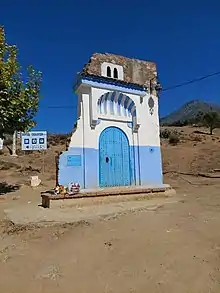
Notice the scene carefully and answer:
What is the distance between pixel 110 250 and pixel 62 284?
1.25 metres

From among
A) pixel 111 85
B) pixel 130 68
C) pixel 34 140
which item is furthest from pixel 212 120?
pixel 111 85

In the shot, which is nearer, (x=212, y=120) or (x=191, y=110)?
(x=212, y=120)

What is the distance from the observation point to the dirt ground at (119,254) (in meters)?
3.59

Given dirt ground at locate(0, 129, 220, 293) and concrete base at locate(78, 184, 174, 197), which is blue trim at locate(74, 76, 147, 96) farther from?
dirt ground at locate(0, 129, 220, 293)

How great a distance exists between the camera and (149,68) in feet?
42.5

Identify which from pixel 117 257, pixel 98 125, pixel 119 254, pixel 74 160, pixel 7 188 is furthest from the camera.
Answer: pixel 7 188

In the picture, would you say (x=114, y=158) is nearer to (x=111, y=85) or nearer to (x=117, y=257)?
(x=111, y=85)

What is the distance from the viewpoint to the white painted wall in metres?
10.8

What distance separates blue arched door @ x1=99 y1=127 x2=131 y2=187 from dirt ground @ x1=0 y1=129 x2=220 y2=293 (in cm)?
340

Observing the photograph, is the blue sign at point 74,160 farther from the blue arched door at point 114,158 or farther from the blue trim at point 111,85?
the blue trim at point 111,85

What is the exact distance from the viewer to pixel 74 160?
413 inches

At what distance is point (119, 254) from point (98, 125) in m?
7.01

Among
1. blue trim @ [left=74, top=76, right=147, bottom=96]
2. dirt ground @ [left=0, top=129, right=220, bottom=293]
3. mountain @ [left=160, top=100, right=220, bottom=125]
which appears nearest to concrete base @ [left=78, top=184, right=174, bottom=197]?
dirt ground @ [left=0, top=129, right=220, bottom=293]

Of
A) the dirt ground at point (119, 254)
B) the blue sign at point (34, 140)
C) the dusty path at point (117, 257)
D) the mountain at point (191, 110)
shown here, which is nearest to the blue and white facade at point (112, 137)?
the dirt ground at point (119, 254)
